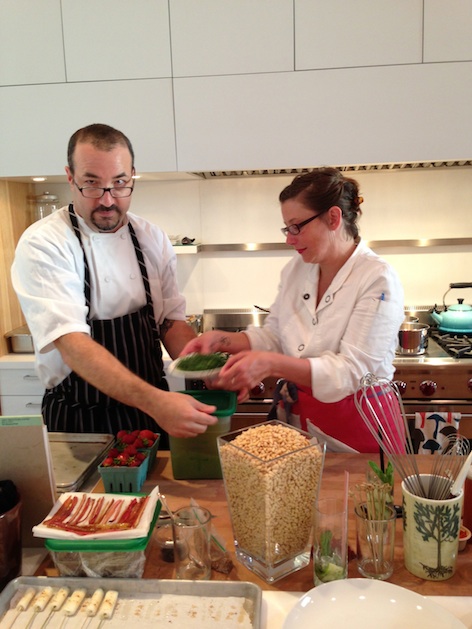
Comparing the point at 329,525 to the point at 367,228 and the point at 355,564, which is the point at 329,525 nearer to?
the point at 355,564

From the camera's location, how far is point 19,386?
236 cm

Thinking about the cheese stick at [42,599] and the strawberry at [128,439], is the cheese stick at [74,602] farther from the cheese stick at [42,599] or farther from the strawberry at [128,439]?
the strawberry at [128,439]

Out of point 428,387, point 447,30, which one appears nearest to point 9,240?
point 428,387

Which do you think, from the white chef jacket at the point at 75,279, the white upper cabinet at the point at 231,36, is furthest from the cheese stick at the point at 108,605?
the white upper cabinet at the point at 231,36

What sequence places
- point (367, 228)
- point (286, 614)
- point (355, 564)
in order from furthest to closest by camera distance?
1. point (367, 228)
2. point (355, 564)
3. point (286, 614)

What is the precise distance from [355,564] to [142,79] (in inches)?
78.6

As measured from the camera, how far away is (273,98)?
2.18 metres

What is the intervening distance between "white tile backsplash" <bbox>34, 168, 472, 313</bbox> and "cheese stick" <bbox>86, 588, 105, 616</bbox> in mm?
2019

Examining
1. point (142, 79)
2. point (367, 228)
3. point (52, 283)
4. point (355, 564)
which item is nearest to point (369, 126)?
point (367, 228)

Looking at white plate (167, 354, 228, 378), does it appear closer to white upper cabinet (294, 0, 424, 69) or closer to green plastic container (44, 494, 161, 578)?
green plastic container (44, 494, 161, 578)

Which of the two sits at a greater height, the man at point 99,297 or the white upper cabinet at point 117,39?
the white upper cabinet at point 117,39

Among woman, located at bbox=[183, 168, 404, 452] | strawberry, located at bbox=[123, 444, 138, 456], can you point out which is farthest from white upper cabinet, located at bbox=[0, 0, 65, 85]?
strawberry, located at bbox=[123, 444, 138, 456]

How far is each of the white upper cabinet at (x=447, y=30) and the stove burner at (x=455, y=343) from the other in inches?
44.6

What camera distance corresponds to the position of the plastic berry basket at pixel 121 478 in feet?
3.47
